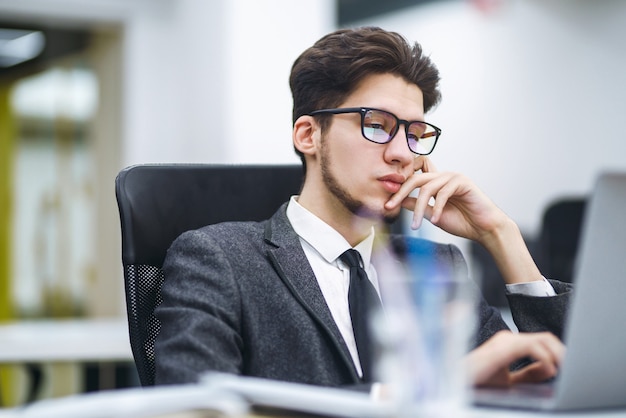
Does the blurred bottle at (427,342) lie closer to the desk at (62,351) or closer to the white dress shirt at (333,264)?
the white dress shirt at (333,264)

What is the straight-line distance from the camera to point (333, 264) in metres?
1.51

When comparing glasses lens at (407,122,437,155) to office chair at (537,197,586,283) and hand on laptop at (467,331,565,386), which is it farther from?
office chair at (537,197,586,283)

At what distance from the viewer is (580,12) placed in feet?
17.1

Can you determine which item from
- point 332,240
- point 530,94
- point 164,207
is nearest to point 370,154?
point 332,240

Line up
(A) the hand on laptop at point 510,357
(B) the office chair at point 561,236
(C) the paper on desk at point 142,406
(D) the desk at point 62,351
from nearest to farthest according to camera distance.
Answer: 1. (C) the paper on desk at point 142,406
2. (A) the hand on laptop at point 510,357
3. (D) the desk at point 62,351
4. (B) the office chair at point 561,236

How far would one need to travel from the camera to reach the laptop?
0.86m

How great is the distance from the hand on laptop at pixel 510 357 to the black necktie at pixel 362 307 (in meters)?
0.35

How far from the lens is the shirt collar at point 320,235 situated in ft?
4.95

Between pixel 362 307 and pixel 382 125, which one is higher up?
pixel 382 125

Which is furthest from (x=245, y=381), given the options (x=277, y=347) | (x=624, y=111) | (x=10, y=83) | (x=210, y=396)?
(x=10, y=83)

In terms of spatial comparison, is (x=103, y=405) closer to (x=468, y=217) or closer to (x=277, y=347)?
(x=277, y=347)

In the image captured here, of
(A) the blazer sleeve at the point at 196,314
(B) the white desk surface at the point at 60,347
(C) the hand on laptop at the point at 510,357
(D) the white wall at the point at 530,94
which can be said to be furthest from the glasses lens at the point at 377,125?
(D) the white wall at the point at 530,94

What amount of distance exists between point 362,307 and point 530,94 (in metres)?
4.37

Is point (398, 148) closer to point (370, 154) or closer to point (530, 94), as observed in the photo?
point (370, 154)
